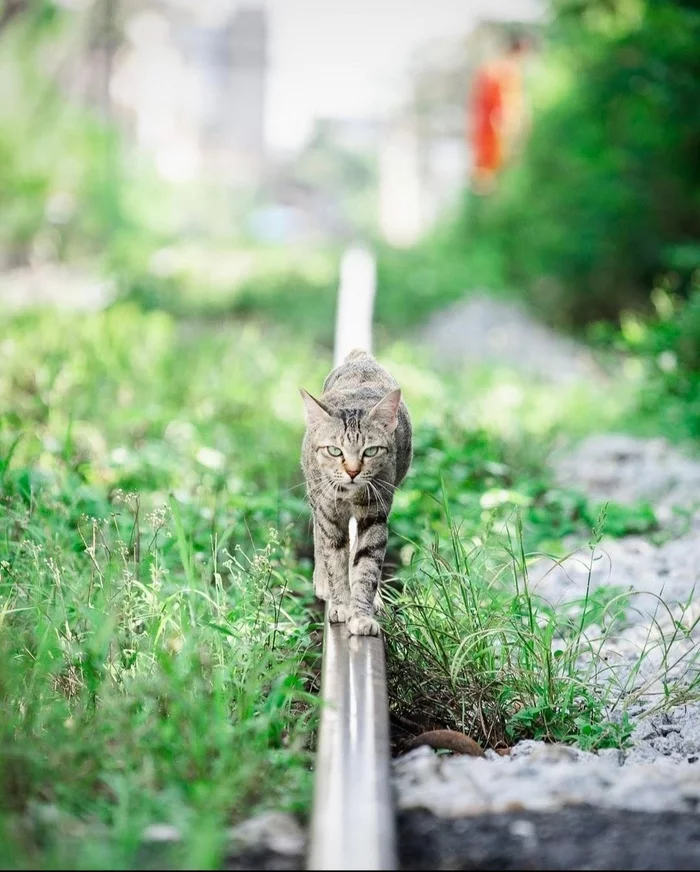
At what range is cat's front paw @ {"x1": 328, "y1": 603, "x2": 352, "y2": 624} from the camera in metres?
3.62

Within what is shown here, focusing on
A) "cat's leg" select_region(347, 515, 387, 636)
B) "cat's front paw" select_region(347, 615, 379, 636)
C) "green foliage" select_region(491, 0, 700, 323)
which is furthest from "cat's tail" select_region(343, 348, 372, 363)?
"green foliage" select_region(491, 0, 700, 323)

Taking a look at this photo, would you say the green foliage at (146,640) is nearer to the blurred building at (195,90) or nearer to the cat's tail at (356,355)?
the cat's tail at (356,355)

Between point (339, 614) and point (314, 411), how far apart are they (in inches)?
27.4

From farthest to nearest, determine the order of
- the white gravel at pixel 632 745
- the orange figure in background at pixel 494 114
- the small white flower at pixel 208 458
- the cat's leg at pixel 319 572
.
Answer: the orange figure in background at pixel 494 114 → the small white flower at pixel 208 458 → the cat's leg at pixel 319 572 → the white gravel at pixel 632 745

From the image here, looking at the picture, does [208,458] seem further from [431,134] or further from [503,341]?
[431,134]

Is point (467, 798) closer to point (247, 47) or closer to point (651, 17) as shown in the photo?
point (651, 17)

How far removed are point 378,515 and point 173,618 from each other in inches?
28.6

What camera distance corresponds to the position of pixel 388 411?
386cm

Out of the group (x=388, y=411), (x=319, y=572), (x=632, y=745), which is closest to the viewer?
(x=632, y=745)

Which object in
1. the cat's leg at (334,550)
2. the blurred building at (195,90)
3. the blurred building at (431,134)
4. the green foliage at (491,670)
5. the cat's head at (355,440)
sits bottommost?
the green foliage at (491,670)

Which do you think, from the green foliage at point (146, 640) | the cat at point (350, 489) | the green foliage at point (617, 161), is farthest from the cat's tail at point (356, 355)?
the green foliage at point (617, 161)

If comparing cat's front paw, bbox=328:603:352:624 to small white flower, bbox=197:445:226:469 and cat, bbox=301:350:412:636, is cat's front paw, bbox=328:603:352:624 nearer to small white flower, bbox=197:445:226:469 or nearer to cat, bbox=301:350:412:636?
cat, bbox=301:350:412:636

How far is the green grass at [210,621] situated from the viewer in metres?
2.54

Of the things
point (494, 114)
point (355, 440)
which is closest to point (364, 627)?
point (355, 440)
